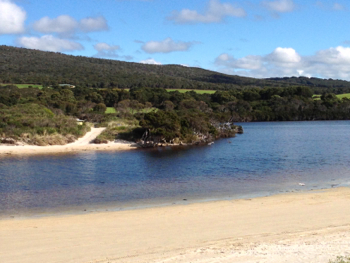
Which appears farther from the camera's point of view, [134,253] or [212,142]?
[212,142]

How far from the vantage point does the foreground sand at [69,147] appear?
1230 inches

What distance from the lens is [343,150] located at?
33.8m

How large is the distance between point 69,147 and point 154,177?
14109mm

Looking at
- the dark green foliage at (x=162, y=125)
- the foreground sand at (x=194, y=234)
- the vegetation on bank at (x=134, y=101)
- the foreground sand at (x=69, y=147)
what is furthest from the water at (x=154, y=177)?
the vegetation on bank at (x=134, y=101)

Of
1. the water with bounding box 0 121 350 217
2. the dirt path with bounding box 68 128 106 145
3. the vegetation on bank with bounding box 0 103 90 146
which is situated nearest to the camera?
the water with bounding box 0 121 350 217

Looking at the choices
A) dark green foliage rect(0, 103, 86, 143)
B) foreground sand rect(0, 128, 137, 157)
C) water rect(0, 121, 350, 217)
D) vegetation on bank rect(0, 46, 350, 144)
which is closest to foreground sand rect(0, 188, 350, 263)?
water rect(0, 121, 350, 217)

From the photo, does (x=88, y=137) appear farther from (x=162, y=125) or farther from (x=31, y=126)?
(x=162, y=125)

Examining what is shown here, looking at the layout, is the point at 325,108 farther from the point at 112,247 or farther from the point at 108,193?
the point at 112,247

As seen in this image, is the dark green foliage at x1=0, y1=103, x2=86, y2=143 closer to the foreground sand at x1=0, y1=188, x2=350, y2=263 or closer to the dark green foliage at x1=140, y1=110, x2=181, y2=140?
the dark green foliage at x1=140, y1=110, x2=181, y2=140

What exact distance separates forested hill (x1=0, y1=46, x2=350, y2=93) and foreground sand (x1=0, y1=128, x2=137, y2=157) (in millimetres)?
64243

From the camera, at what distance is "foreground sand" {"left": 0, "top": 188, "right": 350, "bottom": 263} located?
875 cm

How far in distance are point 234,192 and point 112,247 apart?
8.79 metres

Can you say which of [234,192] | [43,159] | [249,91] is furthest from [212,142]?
[249,91]

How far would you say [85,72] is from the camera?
116 metres
